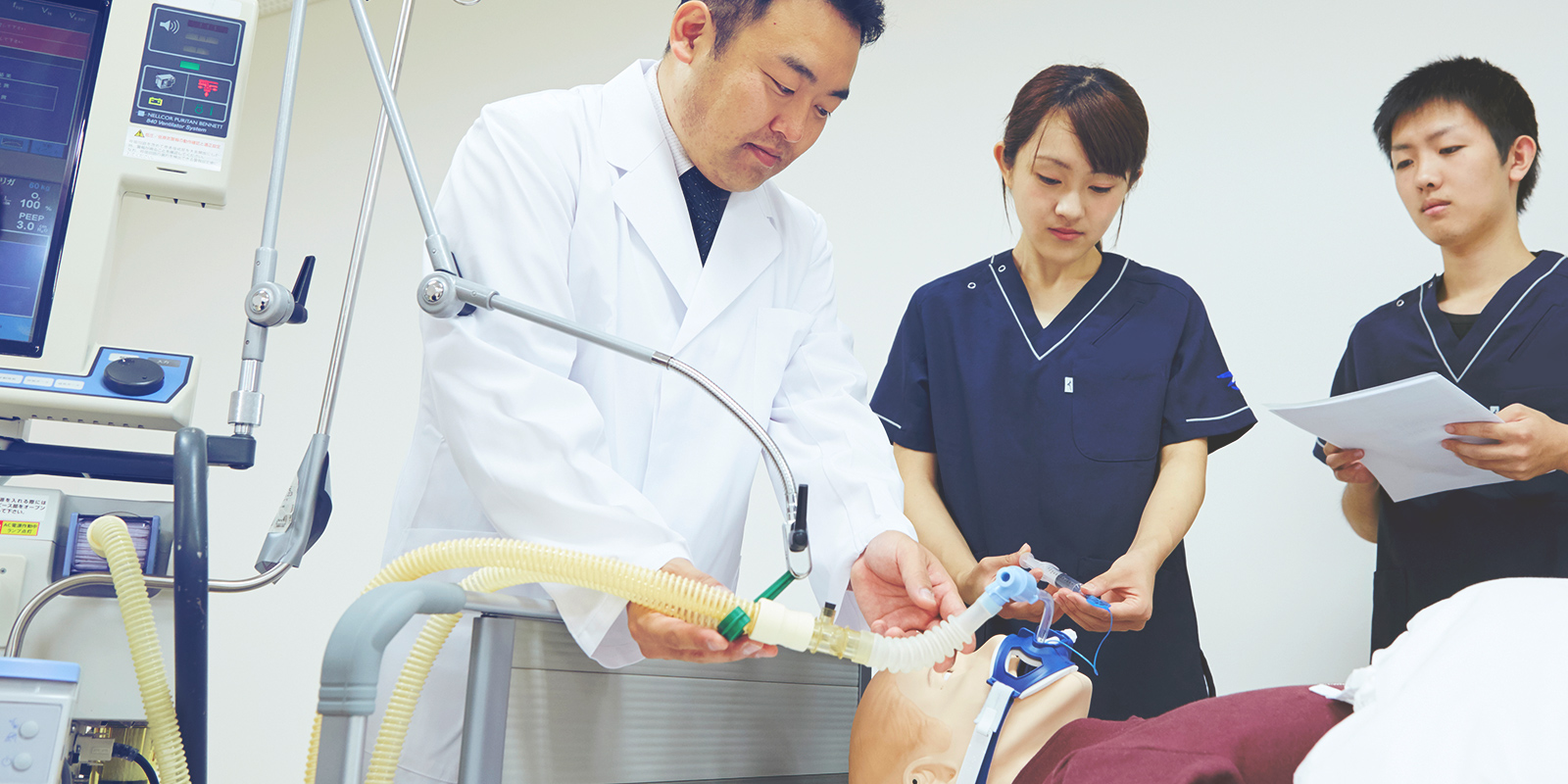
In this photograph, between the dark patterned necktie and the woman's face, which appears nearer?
the dark patterned necktie

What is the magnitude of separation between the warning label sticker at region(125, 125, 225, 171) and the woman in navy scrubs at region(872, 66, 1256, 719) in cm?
101

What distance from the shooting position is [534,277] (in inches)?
45.8

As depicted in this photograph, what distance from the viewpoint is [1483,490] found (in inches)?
64.1

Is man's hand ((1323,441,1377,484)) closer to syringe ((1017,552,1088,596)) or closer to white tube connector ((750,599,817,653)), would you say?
syringe ((1017,552,1088,596))

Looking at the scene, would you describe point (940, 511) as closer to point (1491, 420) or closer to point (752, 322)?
point (752, 322)

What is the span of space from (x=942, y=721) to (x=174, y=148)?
3.23ft

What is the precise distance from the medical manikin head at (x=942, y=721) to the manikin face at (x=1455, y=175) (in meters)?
1.12

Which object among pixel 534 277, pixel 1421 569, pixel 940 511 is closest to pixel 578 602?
pixel 534 277

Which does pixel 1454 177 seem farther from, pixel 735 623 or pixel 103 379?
pixel 103 379

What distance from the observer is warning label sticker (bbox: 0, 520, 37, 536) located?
95 cm

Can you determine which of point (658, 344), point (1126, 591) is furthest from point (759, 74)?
point (1126, 591)

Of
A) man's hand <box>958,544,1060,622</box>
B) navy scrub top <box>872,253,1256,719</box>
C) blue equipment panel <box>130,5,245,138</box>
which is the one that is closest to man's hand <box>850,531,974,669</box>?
man's hand <box>958,544,1060,622</box>

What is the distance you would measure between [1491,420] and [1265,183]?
36.3 inches

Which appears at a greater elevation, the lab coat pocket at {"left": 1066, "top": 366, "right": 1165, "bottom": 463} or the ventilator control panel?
the lab coat pocket at {"left": 1066, "top": 366, "right": 1165, "bottom": 463}
